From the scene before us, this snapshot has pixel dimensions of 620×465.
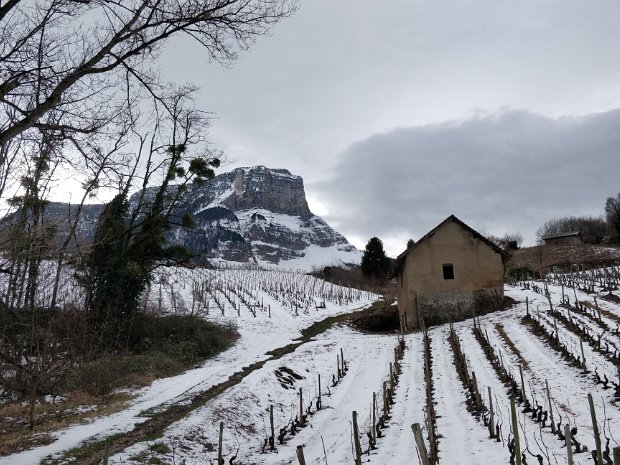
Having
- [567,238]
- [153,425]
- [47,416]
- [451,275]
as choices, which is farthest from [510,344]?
[567,238]

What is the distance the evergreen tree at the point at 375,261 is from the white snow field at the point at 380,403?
41876 mm

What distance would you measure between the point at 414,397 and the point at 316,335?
12773 mm

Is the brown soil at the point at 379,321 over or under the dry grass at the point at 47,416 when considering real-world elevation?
over

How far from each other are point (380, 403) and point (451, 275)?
52.5 ft

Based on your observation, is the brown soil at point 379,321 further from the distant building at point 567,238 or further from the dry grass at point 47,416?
the distant building at point 567,238

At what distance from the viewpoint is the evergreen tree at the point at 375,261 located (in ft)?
210

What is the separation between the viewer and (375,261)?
64.8 meters

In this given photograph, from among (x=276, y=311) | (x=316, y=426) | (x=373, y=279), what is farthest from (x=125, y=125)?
(x=373, y=279)

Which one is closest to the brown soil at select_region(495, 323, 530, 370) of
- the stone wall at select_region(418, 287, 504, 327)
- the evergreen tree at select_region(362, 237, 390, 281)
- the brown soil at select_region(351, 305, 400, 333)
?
the stone wall at select_region(418, 287, 504, 327)

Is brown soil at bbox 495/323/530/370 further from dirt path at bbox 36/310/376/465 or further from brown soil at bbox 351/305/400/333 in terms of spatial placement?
brown soil at bbox 351/305/400/333

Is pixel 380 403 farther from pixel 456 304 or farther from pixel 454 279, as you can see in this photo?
pixel 454 279

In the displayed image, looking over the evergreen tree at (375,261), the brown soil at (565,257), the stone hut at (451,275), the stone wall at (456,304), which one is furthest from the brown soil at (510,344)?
the evergreen tree at (375,261)

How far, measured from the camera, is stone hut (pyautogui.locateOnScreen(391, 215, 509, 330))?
26.2 metres

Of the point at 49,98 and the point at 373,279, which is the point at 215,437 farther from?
the point at 373,279
